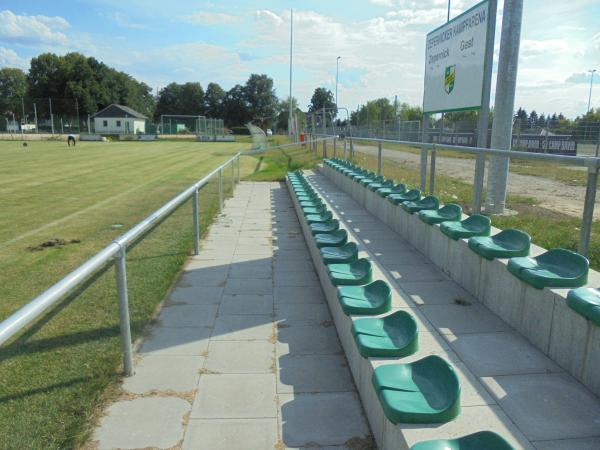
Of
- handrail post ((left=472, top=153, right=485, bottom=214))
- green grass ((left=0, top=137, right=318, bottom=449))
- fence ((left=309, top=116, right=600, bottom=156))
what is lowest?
green grass ((left=0, top=137, right=318, bottom=449))

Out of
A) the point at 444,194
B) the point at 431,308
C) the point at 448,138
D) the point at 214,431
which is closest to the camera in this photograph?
the point at 214,431

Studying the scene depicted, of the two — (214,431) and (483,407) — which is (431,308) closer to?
(483,407)

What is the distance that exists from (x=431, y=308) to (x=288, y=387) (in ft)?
4.49

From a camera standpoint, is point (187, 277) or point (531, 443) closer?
point (531, 443)

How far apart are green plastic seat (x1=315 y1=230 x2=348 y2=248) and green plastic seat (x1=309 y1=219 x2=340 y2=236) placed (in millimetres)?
169

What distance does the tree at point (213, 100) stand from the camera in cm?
11162

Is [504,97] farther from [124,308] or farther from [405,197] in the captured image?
[124,308]

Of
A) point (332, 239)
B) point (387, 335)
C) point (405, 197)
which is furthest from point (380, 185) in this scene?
point (387, 335)

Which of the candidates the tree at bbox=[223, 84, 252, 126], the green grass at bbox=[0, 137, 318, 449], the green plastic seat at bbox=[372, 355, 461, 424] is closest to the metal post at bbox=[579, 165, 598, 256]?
the green plastic seat at bbox=[372, 355, 461, 424]

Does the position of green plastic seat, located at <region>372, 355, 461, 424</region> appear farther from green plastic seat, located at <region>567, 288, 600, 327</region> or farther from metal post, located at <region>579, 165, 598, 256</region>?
metal post, located at <region>579, 165, 598, 256</region>

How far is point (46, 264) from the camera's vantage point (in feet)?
21.3

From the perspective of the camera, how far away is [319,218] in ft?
21.7

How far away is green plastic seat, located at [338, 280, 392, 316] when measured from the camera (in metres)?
3.37

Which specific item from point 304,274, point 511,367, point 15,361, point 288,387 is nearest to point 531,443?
point 511,367
